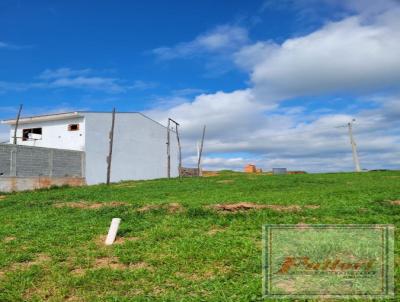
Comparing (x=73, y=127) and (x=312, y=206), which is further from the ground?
(x=73, y=127)

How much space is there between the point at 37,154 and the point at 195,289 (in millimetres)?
24828

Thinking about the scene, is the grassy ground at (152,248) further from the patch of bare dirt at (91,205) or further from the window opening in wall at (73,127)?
the window opening in wall at (73,127)

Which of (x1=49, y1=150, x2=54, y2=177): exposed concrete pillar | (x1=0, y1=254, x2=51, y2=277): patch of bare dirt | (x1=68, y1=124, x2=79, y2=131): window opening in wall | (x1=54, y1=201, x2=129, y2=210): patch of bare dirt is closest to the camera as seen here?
(x1=0, y1=254, x2=51, y2=277): patch of bare dirt

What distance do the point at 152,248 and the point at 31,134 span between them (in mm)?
32524

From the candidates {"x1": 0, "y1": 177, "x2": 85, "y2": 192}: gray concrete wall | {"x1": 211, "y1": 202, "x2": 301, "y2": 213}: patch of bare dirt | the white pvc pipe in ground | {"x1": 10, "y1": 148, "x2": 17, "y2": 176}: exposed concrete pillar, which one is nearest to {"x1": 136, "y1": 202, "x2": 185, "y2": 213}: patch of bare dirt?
{"x1": 211, "y1": 202, "x2": 301, "y2": 213}: patch of bare dirt

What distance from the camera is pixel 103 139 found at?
35375 mm

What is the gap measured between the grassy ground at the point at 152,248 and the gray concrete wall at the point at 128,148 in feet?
68.5

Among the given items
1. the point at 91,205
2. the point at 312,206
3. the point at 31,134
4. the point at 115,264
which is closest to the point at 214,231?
the point at 115,264

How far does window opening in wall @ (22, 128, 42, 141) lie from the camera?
37.2 metres

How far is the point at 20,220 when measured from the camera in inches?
487

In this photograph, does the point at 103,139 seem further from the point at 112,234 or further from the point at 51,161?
the point at 112,234

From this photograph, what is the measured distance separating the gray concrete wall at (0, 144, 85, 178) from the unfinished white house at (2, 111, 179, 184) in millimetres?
1164
